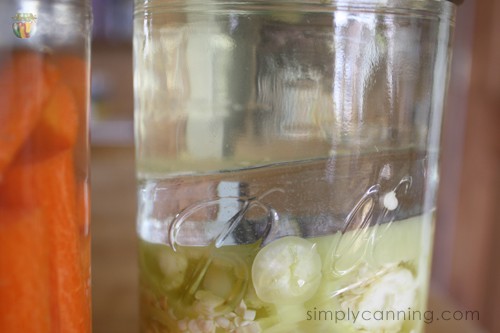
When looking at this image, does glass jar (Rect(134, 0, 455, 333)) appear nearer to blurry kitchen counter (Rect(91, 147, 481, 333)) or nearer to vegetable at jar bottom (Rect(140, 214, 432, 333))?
vegetable at jar bottom (Rect(140, 214, 432, 333))

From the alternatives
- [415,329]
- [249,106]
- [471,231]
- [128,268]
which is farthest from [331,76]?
[471,231]

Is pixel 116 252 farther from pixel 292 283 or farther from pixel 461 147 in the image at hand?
pixel 461 147

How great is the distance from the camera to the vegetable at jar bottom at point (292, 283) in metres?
0.35

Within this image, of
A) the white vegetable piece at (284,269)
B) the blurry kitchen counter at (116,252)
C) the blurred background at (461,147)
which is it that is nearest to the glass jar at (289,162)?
the white vegetable piece at (284,269)

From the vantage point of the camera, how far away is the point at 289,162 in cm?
36

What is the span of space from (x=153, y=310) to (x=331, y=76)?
0.18m

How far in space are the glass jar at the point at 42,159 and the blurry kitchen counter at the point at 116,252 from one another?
194mm

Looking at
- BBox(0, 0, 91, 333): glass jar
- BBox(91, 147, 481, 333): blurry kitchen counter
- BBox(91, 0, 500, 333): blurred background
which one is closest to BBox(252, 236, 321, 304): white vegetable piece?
BBox(0, 0, 91, 333): glass jar

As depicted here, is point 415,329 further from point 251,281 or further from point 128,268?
point 128,268

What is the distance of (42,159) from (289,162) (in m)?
0.13

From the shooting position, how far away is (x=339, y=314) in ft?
1.20

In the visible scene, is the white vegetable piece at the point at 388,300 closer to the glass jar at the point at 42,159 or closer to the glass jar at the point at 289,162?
the glass jar at the point at 289,162

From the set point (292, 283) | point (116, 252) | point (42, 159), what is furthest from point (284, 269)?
point (116, 252)

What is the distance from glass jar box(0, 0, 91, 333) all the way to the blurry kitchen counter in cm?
19
